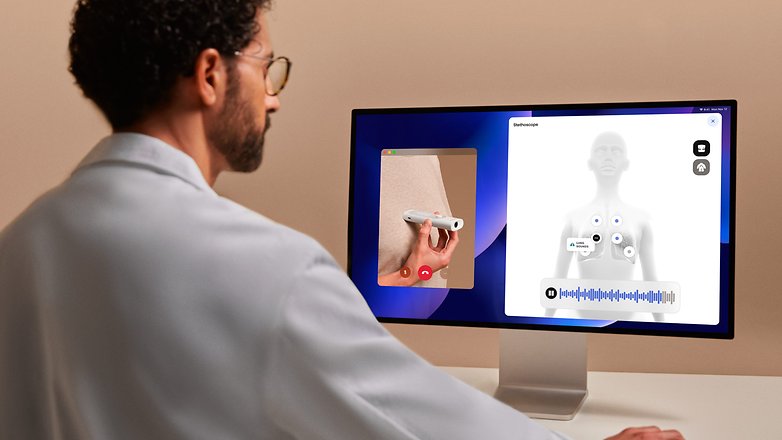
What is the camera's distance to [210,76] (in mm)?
795

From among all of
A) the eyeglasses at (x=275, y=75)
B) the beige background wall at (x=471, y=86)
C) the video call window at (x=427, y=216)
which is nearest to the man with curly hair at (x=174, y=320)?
the eyeglasses at (x=275, y=75)

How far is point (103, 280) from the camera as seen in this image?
2.15 ft

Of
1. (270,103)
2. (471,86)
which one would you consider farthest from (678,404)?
(270,103)

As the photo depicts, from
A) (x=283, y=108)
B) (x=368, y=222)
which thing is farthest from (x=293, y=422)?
(x=283, y=108)

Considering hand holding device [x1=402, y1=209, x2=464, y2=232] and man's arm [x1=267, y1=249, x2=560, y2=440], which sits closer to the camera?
man's arm [x1=267, y1=249, x2=560, y2=440]

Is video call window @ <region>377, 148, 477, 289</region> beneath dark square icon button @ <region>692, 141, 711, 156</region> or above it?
beneath

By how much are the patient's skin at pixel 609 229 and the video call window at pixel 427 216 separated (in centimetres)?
17

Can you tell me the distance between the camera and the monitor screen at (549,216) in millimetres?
1256

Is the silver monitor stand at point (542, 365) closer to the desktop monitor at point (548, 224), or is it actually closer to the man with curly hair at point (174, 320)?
the desktop monitor at point (548, 224)

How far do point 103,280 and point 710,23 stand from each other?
4.14 feet

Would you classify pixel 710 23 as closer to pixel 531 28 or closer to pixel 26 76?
pixel 531 28

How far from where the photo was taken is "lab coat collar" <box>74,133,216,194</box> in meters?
0.72

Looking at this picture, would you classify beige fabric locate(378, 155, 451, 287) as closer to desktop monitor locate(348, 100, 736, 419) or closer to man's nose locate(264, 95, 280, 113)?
desktop monitor locate(348, 100, 736, 419)

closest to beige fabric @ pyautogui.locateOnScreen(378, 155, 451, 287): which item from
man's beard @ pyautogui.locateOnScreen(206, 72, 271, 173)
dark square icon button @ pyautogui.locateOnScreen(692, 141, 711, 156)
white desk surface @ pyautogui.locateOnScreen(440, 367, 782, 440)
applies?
white desk surface @ pyautogui.locateOnScreen(440, 367, 782, 440)
